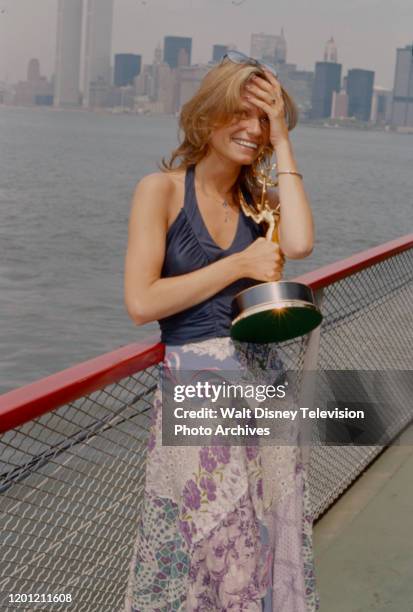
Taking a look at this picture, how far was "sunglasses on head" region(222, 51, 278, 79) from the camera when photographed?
217 cm

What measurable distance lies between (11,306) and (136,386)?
71.5 ft

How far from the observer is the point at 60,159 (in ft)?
232

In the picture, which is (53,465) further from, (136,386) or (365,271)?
(365,271)

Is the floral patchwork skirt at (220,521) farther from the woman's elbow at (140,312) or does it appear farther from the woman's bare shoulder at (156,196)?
the woman's bare shoulder at (156,196)

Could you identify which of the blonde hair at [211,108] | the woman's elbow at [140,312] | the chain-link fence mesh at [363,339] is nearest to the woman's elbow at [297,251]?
the blonde hair at [211,108]

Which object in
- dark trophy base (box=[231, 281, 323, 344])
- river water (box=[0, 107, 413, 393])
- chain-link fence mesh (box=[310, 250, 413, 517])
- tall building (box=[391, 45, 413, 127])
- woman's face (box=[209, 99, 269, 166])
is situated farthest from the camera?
tall building (box=[391, 45, 413, 127])

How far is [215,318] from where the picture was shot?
2209 mm

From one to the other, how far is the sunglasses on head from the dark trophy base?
449 millimetres

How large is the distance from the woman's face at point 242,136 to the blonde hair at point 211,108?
0.07ft

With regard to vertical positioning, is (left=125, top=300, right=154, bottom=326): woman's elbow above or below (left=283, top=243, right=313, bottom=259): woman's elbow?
below

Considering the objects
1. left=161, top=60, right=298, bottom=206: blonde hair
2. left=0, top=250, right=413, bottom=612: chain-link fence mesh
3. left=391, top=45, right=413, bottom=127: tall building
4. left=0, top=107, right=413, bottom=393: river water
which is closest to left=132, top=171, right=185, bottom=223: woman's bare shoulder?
left=161, top=60, right=298, bottom=206: blonde hair

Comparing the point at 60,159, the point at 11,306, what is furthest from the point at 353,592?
the point at 60,159

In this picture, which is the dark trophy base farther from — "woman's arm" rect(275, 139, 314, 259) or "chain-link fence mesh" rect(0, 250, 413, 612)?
"chain-link fence mesh" rect(0, 250, 413, 612)

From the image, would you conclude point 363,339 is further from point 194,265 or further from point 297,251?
point 194,265
